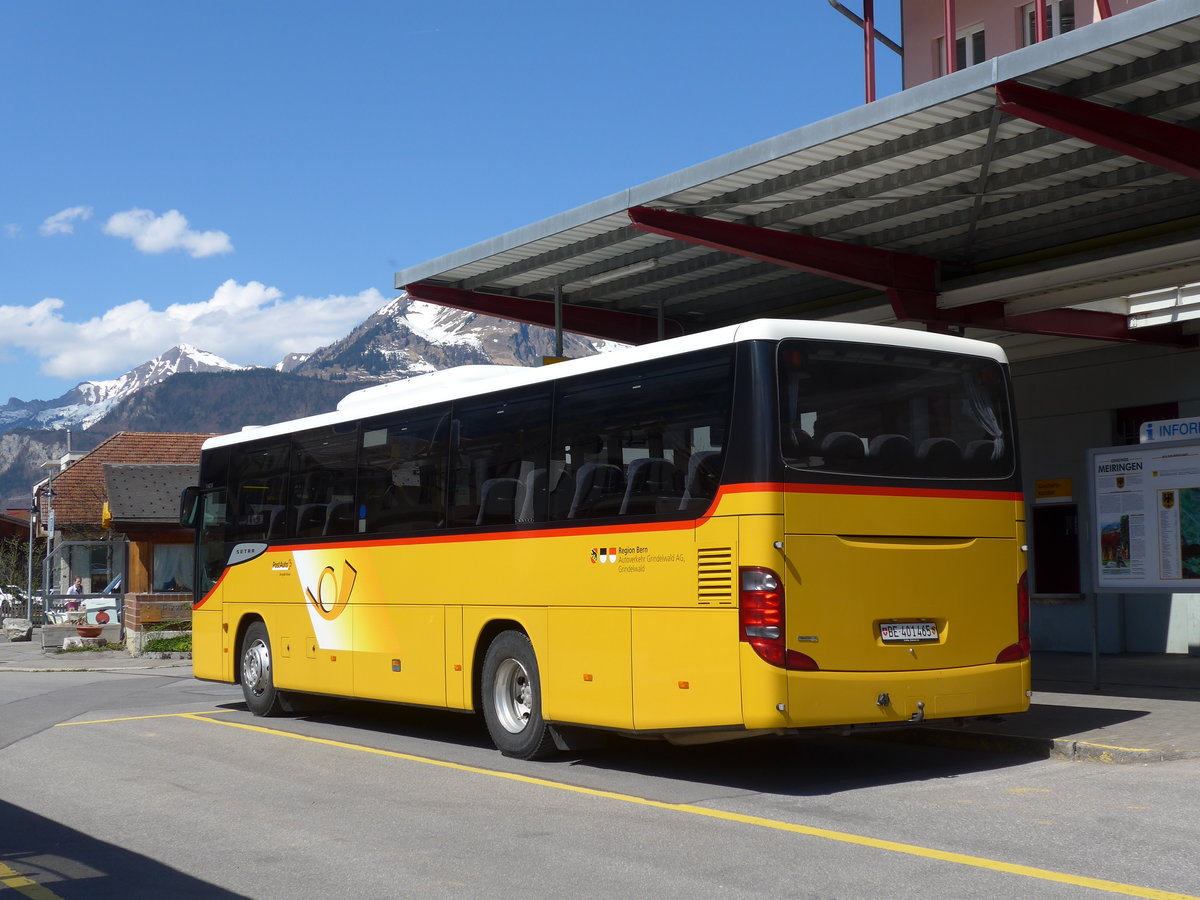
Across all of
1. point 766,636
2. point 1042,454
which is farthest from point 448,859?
point 1042,454

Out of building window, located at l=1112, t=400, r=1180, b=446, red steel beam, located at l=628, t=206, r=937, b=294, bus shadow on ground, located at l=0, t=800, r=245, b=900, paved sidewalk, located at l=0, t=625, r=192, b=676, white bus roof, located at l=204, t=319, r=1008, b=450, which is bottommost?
paved sidewalk, located at l=0, t=625, r=192, b=676

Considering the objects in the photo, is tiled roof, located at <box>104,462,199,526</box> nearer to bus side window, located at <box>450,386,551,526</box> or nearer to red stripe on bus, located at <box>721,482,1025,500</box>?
bus side window, located at <box>450,386,551,526</box>

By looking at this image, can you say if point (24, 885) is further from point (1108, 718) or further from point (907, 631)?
point (1108, 718)

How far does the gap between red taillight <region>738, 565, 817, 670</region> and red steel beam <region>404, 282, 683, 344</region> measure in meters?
11.2

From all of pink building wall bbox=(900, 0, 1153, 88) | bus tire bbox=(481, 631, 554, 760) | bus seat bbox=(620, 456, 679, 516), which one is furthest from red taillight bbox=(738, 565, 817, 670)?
pink building wall bbox=(900, 0, 1153, 88)

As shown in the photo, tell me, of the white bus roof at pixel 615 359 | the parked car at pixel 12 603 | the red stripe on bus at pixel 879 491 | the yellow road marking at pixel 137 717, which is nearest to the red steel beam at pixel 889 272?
the white bus roof at pixel 615 359

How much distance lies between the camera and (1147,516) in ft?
43.8

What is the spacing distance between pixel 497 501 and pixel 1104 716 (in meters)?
5.44

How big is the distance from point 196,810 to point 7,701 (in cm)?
1095

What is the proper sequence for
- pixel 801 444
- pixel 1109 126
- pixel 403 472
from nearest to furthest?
pixel 801 444
pixel 1109 126
pixel 403 472

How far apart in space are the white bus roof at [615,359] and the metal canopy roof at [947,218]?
215cm

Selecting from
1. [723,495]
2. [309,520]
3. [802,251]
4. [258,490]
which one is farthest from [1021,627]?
[258,490]

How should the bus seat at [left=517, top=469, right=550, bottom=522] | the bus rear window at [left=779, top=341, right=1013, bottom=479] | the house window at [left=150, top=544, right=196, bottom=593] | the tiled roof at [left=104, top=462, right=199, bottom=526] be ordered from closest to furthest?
1. the bus rear window at [left=779, top=341, right=1013, bottom=479]
2. the bus seat at [left=517, top=469, right=550, bottom=522]
3. the tiled roof at [left=104, top=462, right=199, bottom=526]
4. the house window at [left=150, top=544, right=196, bottom=593]

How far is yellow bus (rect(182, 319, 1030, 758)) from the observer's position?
9.20 m
